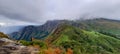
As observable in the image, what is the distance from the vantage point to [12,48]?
111 meters

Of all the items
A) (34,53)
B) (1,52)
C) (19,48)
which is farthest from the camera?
(34,53)

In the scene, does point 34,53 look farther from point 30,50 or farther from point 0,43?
point 0,43

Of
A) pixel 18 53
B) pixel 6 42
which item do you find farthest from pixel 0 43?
pixel 18 53

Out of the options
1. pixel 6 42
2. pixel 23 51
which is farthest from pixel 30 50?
pixel 6 42

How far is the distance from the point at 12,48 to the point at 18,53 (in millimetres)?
3559

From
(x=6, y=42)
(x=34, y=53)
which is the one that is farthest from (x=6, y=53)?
(x=34, y=53)

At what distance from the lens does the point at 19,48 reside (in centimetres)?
11262

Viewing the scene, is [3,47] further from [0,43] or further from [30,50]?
[30,50]

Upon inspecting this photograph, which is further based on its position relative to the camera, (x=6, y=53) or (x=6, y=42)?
(x=6, y=42)

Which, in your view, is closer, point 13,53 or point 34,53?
point 13,53

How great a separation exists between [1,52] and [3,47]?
322 centimetres

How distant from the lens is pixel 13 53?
108188 mm

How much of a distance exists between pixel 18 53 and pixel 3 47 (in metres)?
6.83

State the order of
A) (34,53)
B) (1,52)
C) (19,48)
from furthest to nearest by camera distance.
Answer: (34,53) < (19,48) < (1,52)
